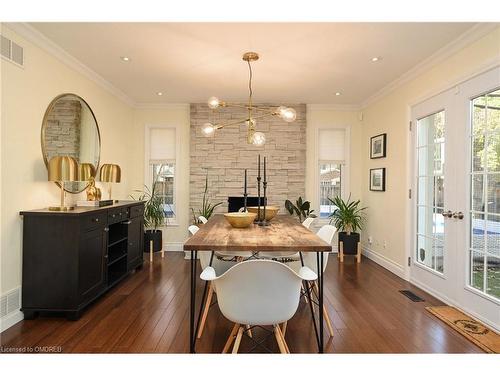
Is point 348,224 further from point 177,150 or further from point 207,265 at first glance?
point 177,150

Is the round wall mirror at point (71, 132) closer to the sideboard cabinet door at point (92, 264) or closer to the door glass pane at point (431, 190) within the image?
the sideboard cabinet door at point (92, 264)

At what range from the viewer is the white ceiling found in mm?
2701

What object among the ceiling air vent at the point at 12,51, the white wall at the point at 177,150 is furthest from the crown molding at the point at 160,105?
the ceiling air vent at the point at 12,51

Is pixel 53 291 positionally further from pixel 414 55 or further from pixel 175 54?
pixel 414 55

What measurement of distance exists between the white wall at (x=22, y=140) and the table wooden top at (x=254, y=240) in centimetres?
167

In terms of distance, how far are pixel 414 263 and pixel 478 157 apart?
1600 millimetres

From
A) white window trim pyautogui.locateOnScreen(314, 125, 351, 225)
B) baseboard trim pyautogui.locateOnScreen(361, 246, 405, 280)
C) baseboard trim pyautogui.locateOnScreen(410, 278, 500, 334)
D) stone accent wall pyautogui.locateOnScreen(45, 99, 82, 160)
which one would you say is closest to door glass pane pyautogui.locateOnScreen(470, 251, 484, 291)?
baseboard trim pyautogui.locateOnScreen(410, 278, 500, 334)

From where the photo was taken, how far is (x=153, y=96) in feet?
16.2

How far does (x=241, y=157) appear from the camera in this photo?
531cm

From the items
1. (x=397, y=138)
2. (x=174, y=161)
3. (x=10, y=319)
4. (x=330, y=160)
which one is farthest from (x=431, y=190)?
(x=10, y=319)

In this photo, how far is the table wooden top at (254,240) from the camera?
1.86 metres

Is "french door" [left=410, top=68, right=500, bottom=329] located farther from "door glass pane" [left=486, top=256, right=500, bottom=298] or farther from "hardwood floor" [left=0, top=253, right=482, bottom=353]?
"hardwood floor" [left=0, top=253, right=482, bottom=353]

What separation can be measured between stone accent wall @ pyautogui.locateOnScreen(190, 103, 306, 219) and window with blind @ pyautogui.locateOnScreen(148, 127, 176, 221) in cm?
41

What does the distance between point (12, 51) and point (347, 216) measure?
182 inches
